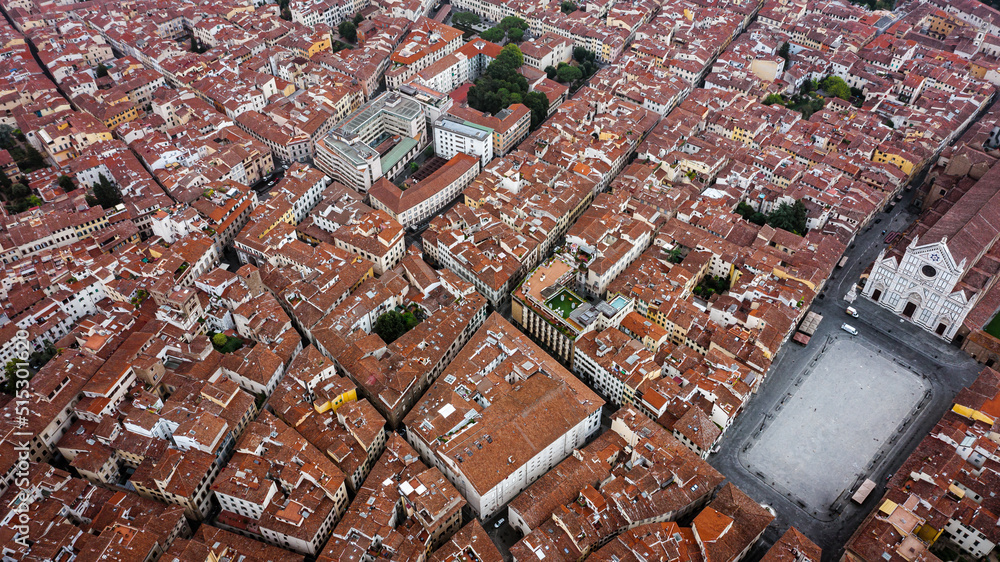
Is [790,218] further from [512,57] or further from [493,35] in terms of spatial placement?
[493,35]

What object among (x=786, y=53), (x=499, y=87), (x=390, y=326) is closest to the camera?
(x=390, y=326)

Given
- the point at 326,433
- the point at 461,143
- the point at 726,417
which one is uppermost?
the point at 461,143

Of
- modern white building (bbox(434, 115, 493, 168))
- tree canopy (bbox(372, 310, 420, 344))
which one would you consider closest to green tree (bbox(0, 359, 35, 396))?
tree canopy (bbox(372, 310, 420, 344))

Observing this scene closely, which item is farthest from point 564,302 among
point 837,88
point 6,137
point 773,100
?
point 6,137

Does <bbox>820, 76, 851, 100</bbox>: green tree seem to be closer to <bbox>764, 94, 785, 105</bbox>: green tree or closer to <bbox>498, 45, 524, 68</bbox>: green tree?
<bbox>764, 94, 785, 105</bbox>: green tree

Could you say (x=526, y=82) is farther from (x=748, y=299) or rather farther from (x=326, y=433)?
(x=326, y=433)

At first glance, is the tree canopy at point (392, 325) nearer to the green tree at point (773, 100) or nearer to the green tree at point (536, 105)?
the green tree at point (536, 105)

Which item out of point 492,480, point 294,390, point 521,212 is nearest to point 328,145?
point 521,212
